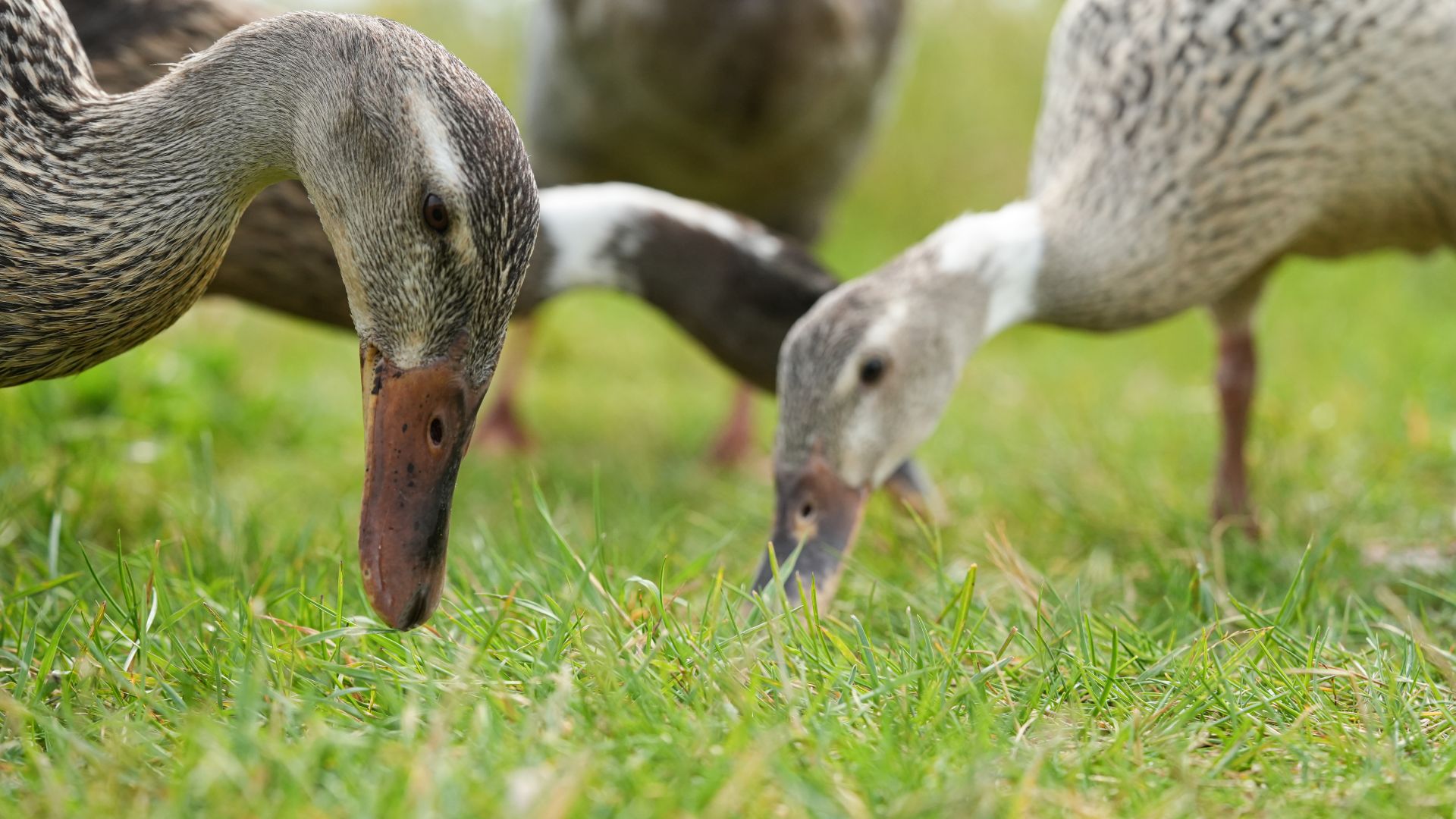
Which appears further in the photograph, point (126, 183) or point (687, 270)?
point (687, 270)

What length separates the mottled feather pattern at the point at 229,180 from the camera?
7.11ft

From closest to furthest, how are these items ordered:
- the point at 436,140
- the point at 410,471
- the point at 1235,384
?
the point at 436,140 → the point at 410,471 → the point at 1235,384

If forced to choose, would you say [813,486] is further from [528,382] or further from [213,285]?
[528,382]

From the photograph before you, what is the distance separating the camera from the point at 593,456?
538cm

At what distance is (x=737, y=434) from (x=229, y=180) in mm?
3417

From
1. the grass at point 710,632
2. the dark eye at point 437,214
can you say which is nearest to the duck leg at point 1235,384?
the grass at point 710,632

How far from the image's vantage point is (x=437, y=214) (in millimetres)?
2146

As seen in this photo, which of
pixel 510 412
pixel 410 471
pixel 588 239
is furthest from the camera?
pixel 510 412

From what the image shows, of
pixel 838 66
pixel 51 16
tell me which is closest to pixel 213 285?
pixel 51 16

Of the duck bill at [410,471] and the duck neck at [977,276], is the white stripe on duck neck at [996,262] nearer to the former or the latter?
the duck neck at [977,276]

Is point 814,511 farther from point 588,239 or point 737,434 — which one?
point 737,434

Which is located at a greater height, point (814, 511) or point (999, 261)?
point (999, 261)

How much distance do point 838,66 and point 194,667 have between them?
3554 millimetres

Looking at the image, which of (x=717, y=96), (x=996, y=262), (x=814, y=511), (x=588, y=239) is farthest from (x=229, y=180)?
(x=717, y=96)
